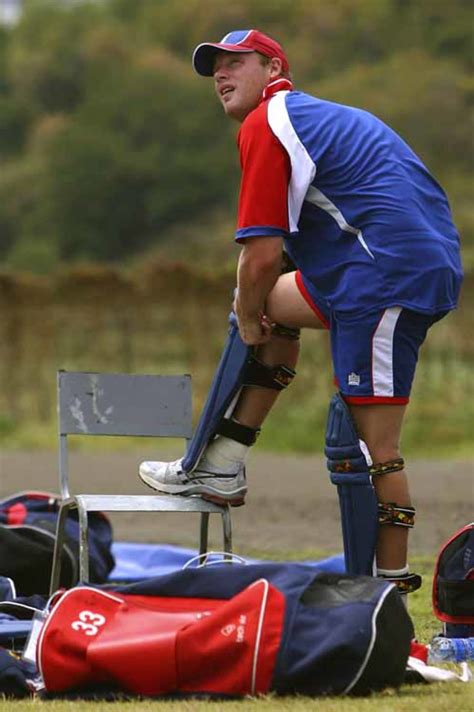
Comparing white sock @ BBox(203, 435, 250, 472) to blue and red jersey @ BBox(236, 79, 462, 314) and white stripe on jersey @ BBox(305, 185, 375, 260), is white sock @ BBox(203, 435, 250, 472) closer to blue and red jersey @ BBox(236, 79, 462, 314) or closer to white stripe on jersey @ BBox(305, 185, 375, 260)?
blue and red jersey @ BBox(236, 79, 462, 314)

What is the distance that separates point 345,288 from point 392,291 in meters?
0.14

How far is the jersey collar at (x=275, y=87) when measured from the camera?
4832 mm

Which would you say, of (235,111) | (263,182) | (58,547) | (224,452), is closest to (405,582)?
(224,452)

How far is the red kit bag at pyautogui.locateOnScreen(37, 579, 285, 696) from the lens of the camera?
3713 mm

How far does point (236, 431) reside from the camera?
5.15 meters

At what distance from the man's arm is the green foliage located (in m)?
43.4

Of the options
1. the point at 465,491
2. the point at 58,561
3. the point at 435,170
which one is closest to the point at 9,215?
the point at 435,170

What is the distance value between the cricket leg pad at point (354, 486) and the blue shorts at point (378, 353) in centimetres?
8

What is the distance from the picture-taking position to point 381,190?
4.59 meters

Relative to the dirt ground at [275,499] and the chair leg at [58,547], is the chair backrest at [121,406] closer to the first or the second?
the chair leg at [58,547]

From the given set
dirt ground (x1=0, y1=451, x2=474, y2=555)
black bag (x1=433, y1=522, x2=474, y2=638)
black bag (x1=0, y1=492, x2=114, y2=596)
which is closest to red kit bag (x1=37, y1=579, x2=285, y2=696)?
black bag (x1=433, y1=522, x2=474, y2=638)

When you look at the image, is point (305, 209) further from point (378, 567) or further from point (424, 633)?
point (424, 633)

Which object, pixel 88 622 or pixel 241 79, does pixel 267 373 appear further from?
pixel 88 622

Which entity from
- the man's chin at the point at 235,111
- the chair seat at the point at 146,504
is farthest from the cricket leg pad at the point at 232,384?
the man's chin at the point at 235,111
